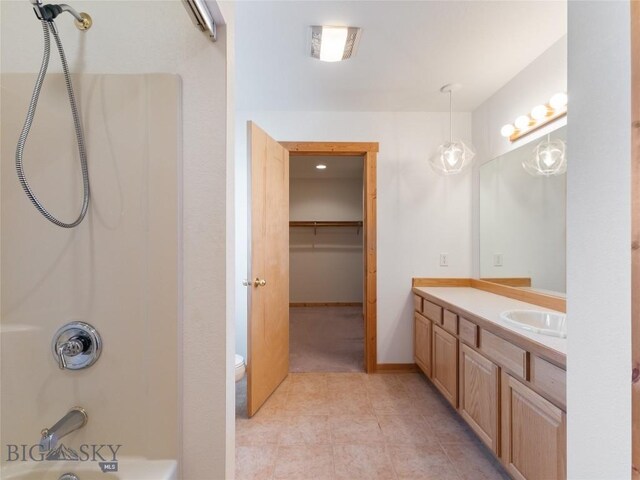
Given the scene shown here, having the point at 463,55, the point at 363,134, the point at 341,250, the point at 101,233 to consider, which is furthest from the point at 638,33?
the point at 341,250

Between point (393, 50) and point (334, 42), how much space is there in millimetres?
404

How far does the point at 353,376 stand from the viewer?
2.63 metres

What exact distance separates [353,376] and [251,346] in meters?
1.16

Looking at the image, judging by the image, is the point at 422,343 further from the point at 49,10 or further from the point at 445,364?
the point at 49,10

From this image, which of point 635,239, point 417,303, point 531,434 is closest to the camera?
point 635,239

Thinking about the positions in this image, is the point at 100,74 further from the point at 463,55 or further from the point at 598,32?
the point at 463,55

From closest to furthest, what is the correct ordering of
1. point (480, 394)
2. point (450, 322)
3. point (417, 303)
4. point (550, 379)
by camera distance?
point (550, 379) → point (480, 394) → point (450, 322) → point (417, 303)

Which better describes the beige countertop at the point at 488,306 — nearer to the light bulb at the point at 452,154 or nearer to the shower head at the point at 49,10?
the light bulb at the point at 452,154

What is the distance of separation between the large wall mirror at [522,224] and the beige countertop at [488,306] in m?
0.17

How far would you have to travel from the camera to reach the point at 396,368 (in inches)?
107

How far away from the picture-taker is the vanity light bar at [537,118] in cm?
169

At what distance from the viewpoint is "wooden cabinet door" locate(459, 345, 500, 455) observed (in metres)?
1.46

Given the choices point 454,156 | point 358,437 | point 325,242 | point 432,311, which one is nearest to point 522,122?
point 454,156

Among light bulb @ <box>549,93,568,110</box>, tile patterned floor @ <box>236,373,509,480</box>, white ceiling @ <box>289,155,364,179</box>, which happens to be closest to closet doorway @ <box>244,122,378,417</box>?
Result: tile patterned floor @ <box>236,373,509,480</box>
